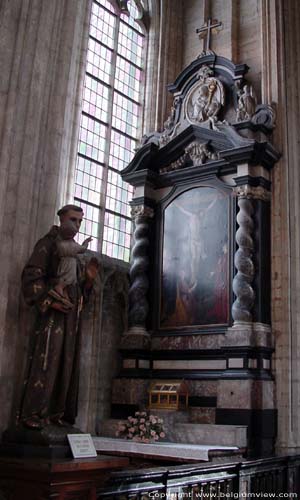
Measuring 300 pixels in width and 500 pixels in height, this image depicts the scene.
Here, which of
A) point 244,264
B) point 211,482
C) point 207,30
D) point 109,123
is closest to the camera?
point 211,482

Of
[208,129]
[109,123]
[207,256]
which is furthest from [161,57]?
[207,256]

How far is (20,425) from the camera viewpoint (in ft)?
20.9

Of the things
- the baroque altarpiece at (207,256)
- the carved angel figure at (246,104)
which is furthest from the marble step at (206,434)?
the carved angel figure at (246,104)

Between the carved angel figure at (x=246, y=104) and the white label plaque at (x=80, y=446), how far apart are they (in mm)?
7582

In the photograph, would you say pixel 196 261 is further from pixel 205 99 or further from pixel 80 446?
pixel 80 446

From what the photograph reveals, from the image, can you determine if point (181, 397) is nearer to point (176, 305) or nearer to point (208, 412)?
point (208, 412)

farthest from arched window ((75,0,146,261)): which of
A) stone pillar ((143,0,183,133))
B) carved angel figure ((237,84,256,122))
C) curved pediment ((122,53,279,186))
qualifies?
carved angel figure ((237,84,256,122))

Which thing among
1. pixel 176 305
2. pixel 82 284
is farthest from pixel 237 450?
pixel 82 284

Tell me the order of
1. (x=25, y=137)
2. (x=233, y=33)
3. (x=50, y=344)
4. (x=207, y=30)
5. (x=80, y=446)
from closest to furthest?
(x=80, y=446) → (x=50, y=344) → (x=25, y=137) → (x=233, y=33) → (x=207, y=30)

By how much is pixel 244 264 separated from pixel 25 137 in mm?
4603

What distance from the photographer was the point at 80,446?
587cm

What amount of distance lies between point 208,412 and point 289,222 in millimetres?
3666

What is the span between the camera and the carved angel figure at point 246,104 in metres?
11.8

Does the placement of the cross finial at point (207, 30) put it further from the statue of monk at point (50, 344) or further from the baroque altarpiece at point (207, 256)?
the statue of monk at point (50, 344)
